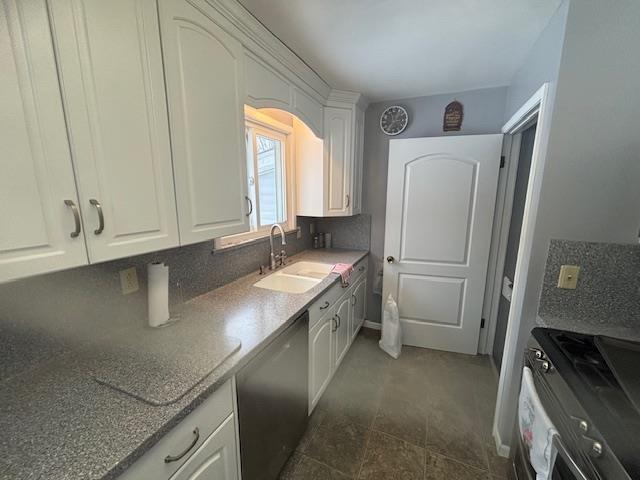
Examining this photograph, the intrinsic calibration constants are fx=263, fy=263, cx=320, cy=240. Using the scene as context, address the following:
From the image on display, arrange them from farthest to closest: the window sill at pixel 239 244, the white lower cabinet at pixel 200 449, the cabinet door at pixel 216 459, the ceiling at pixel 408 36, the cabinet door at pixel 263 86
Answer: the window sill at pixel 239 244, the cabinet door at pixel 263 86, the ceiling at pixel 408 36, the cabinet door at pixel 216 459, the white lower cabinet at pixel 200 449

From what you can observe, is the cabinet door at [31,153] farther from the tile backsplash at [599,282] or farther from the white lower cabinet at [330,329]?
the tile backsplash at [599,282]

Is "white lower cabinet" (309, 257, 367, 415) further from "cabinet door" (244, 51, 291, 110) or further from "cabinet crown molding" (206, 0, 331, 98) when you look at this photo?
"cabinet crown molding" (206, 0, 331, 98)

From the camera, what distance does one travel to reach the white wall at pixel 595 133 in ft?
3.47

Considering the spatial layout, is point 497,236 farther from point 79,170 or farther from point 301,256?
point 79,170

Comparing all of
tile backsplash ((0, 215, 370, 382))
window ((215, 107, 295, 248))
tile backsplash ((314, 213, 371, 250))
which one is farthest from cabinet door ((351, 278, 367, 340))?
tile backsplash ((0, 215, 370, 382))

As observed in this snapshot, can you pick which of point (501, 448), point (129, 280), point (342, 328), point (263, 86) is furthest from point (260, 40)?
point (501, 448)

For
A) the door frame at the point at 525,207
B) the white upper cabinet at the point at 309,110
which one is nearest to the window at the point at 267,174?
the white upper cabinet at the point at 309,110

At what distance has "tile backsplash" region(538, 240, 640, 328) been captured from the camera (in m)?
1.20

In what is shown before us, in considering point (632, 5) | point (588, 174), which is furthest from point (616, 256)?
point (632, 5)

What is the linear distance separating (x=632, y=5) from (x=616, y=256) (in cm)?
101

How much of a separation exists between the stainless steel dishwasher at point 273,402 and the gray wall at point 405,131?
1.51 meters

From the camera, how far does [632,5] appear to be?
3.34ft

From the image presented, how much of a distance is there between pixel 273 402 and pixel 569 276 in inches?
59.0

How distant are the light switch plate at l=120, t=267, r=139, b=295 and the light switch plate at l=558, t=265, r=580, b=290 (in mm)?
1962
